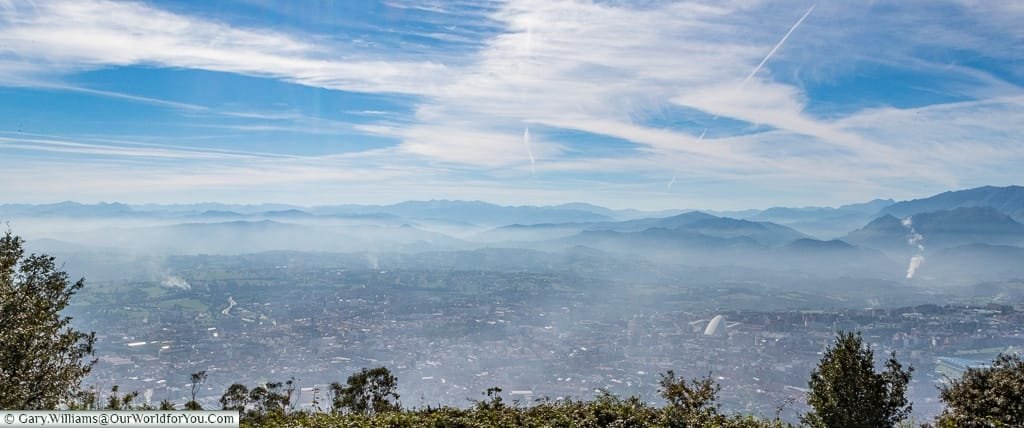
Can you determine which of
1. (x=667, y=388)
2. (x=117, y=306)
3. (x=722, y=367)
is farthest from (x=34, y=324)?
(x=117, y=306)

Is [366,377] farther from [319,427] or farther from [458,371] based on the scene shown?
[458,371]

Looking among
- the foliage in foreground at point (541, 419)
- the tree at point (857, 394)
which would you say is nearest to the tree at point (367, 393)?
the foliage in foreground at point (541, 419)

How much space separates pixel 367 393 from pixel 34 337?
392 inches

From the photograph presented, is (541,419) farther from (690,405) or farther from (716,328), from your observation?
(716,328)

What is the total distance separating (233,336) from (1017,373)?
120352 millimetres

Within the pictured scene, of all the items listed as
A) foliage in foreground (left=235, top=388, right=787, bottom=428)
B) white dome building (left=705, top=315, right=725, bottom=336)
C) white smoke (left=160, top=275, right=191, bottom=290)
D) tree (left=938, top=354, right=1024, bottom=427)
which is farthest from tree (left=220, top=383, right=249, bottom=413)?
white smoke (left=160, top=275, right=191, bottom=290)

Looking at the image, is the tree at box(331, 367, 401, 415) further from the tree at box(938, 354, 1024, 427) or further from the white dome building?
the white dome building

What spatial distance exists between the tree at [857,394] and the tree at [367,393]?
Answer: 1363 centimetres

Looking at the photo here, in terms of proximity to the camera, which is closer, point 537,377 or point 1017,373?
point 1017,373

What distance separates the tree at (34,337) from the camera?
12.8 m

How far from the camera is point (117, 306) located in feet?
484

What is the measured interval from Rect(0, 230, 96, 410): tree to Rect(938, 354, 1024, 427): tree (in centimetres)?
2150

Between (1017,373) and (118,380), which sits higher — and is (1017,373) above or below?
above

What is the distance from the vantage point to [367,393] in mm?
20094
